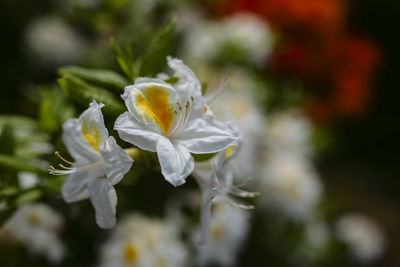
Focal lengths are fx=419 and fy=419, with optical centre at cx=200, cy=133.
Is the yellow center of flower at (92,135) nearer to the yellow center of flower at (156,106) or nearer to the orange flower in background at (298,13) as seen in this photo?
the yellow center of flower at (156,106)

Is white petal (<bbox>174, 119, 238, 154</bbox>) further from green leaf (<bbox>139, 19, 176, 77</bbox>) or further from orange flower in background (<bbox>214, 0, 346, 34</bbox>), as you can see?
orange flower in background (<bbox>214, 0, 346, 34</bbox>)

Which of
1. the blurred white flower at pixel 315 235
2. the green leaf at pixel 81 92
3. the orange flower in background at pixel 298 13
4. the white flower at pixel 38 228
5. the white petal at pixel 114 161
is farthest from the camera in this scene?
the orange flower in background at pixel 298 13

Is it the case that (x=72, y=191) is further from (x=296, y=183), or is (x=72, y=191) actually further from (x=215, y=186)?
(x=296, y=183)

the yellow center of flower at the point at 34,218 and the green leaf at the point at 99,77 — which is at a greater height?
the green leaf at the point at 99,77

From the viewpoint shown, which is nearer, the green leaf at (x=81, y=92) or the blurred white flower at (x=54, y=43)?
the green leaf at (x=81, y=92)

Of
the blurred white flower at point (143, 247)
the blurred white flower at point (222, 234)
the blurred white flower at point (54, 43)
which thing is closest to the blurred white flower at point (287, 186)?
the blurred white flower at point (222, 234)
